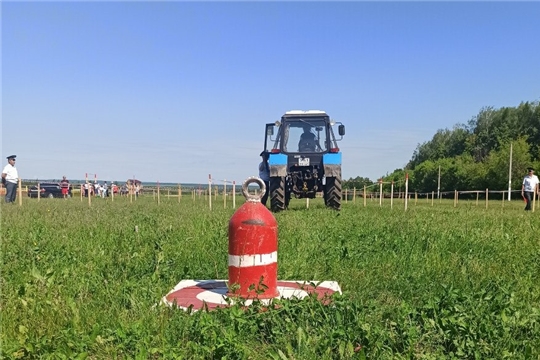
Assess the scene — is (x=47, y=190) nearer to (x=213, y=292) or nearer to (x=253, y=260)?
(x=213, y=292)

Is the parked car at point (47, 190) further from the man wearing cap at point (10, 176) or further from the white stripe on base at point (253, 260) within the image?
the white stripe on base at point (253, 260)

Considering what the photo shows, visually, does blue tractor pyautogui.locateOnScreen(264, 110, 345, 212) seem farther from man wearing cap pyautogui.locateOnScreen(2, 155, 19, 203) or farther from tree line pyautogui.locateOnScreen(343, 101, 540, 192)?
tree line pyautogui.locateOnScreen(343, 101, 540, 192)

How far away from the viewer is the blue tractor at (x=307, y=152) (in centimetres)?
1366

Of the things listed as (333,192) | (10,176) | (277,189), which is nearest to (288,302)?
(277,189)

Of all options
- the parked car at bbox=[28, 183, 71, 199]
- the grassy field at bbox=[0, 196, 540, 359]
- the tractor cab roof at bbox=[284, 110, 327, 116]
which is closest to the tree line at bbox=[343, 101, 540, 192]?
the parked car at bbox=[28, 183, 71, 199]

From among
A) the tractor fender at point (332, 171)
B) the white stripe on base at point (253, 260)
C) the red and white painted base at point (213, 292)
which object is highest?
the tractor fender at point (332, 171)

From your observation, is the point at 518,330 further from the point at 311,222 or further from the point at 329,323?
the point at 311,222

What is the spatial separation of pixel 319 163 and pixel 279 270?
8903 mm

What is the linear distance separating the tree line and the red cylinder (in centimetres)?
5108

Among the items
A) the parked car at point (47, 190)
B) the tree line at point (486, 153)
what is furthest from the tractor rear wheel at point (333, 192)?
the tree line at point (486, 153)

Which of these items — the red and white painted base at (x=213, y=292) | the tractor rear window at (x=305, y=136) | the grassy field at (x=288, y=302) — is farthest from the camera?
the tractor rear window at (x=305, y=136)

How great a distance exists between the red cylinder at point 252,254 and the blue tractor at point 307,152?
361 inches

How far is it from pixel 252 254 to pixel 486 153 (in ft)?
282

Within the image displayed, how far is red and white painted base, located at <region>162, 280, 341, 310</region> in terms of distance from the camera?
390 centimetres
